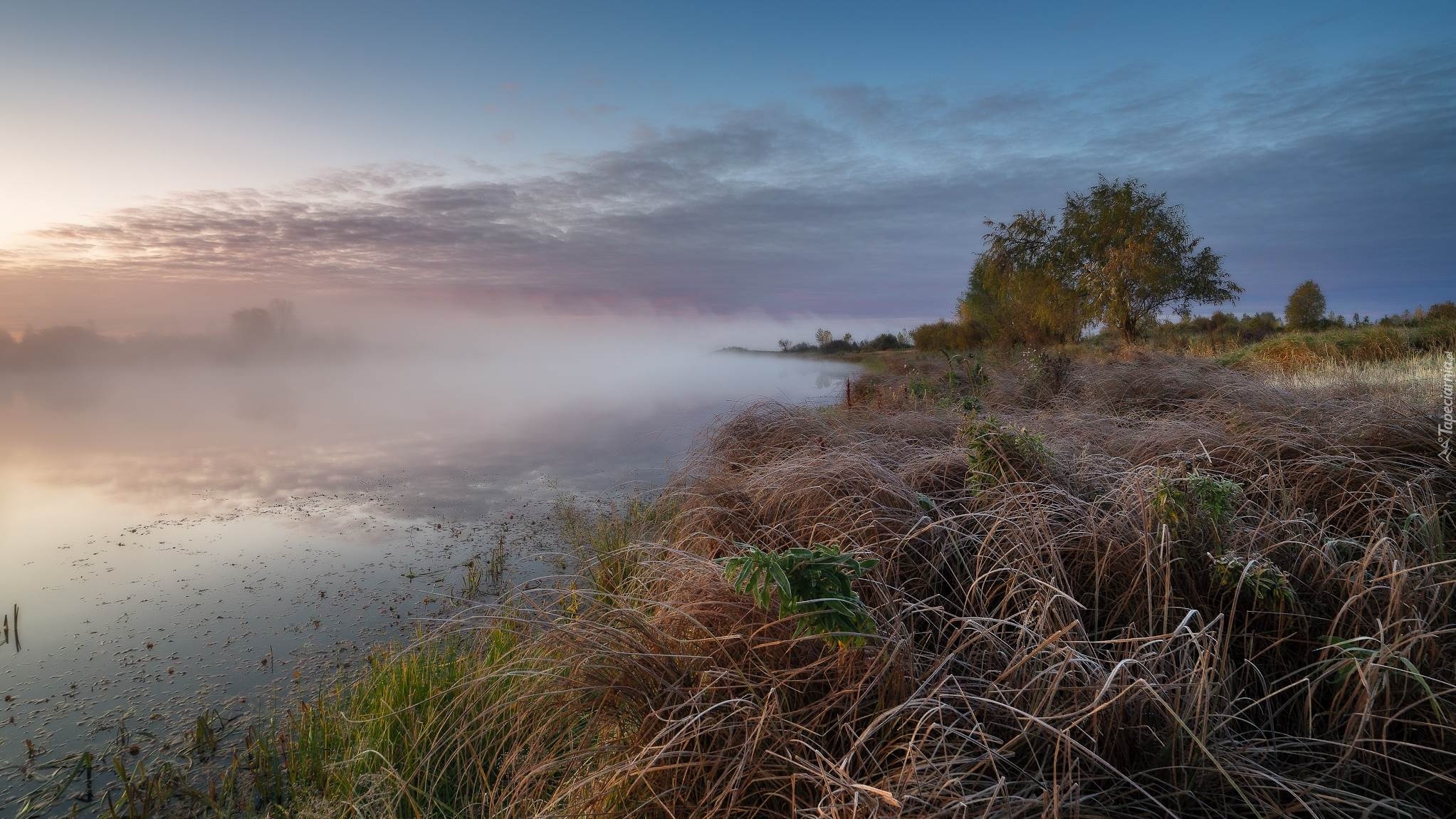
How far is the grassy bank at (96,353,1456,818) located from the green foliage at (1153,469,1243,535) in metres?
0.02

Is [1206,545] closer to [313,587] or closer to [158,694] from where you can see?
[158,694]

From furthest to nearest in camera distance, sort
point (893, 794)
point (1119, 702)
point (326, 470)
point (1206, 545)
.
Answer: point (326, 470) < point (1206, 545) < point (1119, 702) < point (893, 794)

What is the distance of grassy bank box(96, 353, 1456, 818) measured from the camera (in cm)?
203

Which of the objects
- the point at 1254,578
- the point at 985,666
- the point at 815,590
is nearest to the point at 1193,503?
the point at 1254,578

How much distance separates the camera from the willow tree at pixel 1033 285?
90.9 ft

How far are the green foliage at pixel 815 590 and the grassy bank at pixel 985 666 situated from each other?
2 centimetres

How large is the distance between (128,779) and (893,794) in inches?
175

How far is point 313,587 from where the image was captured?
6.73 m

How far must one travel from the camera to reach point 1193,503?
3.32m

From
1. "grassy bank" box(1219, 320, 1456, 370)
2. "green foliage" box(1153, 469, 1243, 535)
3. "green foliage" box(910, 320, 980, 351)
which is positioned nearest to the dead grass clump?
"green foliage" box(1153, 469, 1243, 535)

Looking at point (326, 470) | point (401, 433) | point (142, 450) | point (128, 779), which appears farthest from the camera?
point (401, 433)

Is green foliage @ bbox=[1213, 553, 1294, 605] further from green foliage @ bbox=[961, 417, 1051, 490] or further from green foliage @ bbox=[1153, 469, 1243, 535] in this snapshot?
green foliage @ bbox=[961, 417, 1051, 490]

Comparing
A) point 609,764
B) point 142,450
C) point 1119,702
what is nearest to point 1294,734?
point 1119,702

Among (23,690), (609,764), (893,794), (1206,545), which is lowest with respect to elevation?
(23,690)
